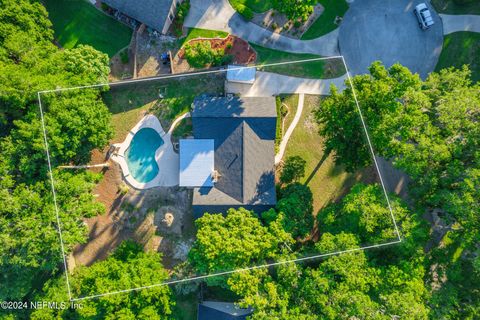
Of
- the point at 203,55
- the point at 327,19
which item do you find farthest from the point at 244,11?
the point at 327,19

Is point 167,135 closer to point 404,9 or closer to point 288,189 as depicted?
point 288,189

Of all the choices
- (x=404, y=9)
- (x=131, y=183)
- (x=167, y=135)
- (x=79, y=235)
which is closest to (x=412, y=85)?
(x=404, y=9)

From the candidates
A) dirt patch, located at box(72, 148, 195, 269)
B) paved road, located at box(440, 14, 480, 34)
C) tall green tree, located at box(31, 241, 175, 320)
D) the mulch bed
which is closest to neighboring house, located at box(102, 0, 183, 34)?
the mulch bed

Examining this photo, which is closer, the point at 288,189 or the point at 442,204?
the point at 442,204

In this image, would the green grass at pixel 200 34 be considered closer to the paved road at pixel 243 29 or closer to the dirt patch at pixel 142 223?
the paved road at pixel 243 29

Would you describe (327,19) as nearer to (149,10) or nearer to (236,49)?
(236,49)

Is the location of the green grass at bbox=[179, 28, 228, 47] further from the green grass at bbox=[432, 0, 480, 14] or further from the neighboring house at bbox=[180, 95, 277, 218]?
the green grass at bbox=[432, 0, 480, 14]

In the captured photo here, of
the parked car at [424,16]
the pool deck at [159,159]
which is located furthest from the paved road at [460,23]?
the pool deck at [159,159]

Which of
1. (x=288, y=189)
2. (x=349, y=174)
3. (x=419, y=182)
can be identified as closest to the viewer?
(x=419, y=182)
